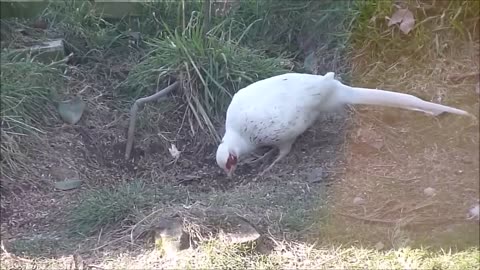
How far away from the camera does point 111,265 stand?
2.91 m

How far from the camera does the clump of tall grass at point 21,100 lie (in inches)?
145

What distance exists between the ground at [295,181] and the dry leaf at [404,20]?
0.63 ft

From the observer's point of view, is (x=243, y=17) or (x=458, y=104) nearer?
(x=458, y=104)

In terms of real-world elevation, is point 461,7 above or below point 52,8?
above

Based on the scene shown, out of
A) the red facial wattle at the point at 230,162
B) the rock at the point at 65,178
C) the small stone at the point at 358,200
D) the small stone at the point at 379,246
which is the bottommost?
the rock at the point at 65,178

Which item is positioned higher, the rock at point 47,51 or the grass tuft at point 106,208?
the grass tuft at point 106,208

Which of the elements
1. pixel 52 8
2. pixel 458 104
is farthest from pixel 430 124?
pixel 52 8

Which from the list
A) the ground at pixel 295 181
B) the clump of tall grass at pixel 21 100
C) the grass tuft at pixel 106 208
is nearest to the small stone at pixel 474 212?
the ground at pixel 295 181

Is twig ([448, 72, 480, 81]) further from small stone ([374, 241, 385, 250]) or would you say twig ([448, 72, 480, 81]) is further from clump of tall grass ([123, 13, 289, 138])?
small stone ([374, 241, 385, 250])

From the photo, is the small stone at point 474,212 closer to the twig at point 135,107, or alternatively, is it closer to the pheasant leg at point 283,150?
the pheasant leg at point 283,150

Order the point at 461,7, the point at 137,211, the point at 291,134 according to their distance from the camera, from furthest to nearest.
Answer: the point at 461,7
the point at 291,134
the point at 137,211

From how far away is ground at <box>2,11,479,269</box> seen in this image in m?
2.98

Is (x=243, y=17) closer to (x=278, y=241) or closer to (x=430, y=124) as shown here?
(x=430, y=124)

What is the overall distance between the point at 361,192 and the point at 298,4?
1641 millimetres
